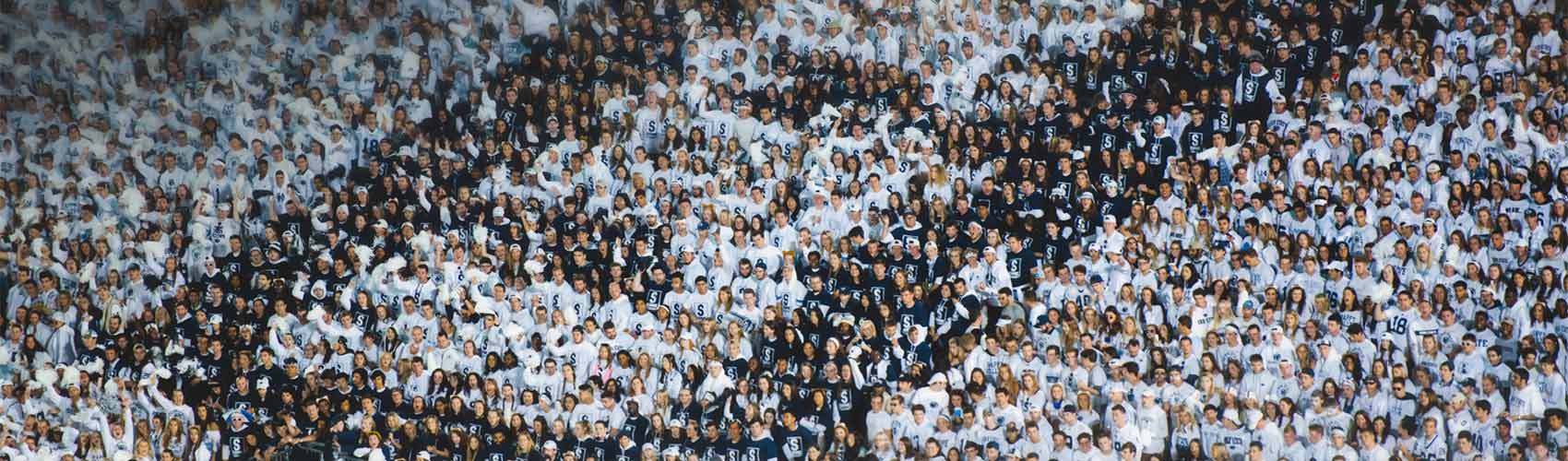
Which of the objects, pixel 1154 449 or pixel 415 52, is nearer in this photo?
pixel 1154 449

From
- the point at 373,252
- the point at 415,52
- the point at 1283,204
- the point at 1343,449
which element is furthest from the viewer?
the point at 415,52

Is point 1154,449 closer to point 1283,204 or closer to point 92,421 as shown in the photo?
point 1283,204

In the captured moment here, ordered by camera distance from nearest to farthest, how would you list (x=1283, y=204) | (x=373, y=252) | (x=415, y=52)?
(x=1283, y=204) < (x=373, y=252) < (x=415, y=52)

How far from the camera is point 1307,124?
39.6 ft

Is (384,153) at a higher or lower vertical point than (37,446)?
higher

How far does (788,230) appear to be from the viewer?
12.3 m

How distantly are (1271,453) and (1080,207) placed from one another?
1896mm

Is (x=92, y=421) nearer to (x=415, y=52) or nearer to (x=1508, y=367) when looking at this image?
(x=415, y=52)

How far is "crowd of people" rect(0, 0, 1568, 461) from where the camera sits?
37.2ft

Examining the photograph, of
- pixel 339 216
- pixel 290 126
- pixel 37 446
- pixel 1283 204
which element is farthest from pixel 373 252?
pixel 1283 204

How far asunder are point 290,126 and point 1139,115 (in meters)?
5.68

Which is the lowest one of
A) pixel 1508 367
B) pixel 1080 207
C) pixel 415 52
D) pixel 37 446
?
pixel 37 446

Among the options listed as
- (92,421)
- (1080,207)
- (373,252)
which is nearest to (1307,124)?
(1080,207)

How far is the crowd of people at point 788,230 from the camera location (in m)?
11.3
